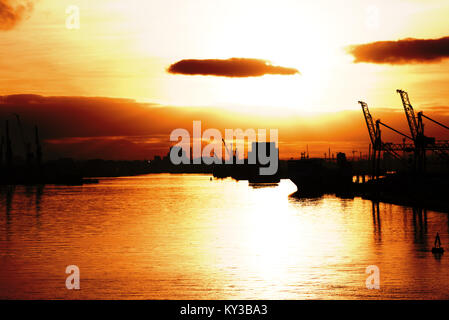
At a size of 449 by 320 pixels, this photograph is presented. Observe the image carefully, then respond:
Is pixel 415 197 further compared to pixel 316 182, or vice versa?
pixel 316 182

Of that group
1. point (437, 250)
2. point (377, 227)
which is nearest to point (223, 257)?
point (437, 250)

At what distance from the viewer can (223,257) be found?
44.7 meters

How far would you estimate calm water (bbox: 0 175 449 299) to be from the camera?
3200cm

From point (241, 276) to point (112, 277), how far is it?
8125mm

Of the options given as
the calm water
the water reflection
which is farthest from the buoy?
the water reflection

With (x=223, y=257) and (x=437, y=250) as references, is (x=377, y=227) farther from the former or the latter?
(x=223, y=257)

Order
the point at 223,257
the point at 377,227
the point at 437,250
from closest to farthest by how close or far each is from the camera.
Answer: the point at 437,250 → the point at 223,257 → the point at 377,227

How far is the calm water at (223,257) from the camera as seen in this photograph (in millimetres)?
32000

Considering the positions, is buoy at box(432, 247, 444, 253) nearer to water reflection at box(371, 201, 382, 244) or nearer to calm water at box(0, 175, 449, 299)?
calm water at box(0, 175, 449, 299)

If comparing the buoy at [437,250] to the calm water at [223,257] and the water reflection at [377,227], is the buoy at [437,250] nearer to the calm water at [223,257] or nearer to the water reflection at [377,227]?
the calm water at [223,257]

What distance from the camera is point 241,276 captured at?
3653 centimetres

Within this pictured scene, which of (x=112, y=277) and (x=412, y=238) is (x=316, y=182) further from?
(x=112, y=277)

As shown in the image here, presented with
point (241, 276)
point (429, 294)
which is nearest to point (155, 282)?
point (241, 276)

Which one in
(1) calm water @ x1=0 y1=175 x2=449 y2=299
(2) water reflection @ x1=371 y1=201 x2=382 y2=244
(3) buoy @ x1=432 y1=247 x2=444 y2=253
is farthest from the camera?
(2) water reflection @ x1=371 y1=201 x2=382 y2=244
